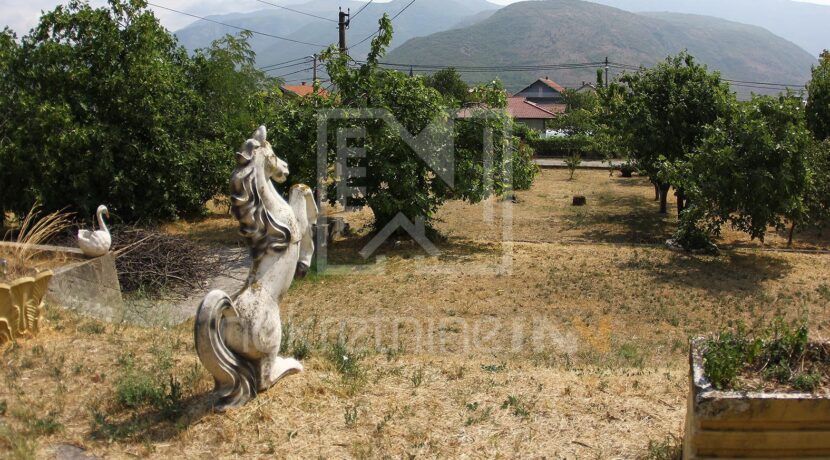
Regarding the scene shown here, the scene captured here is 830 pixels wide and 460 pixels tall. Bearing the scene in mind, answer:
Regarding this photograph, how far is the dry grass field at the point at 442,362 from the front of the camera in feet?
14.1

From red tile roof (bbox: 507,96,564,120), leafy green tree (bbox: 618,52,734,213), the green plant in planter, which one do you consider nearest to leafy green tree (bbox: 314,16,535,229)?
leafy green tree (bbox: 618,52,734,213)

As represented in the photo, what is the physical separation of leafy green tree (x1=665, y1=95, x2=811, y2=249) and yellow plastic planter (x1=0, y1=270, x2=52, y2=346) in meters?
9.91

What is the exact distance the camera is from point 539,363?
6.40m

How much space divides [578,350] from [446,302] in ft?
7.51

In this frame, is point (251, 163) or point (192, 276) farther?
point (192, 276)

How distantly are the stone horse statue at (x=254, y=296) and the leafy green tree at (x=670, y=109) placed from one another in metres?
10.9

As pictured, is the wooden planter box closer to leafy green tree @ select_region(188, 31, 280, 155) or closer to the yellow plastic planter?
the yellow plastic planter

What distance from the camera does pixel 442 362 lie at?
19.7 ft

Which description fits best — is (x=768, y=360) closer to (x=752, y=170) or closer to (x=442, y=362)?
(x=442, y=362)

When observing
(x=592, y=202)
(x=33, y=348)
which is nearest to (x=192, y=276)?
(x=33, y=348)

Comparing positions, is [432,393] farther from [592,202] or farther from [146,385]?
[592,202]

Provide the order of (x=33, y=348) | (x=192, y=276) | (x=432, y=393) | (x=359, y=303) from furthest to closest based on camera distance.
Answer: (x=192, y=276) < (x=359, y=303) < (x=33, y=348) < (x=432, y=393)

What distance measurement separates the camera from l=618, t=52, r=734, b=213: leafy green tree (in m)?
14.1

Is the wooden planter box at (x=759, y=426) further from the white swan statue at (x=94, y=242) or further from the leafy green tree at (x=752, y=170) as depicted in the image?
the leafy green tree at (x=752, y=170)
